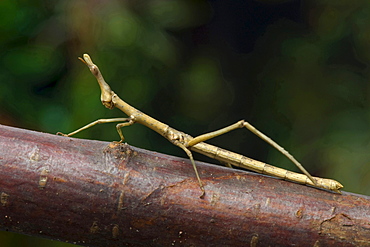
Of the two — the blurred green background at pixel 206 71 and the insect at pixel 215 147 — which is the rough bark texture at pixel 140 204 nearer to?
the insect at pixel 215 147

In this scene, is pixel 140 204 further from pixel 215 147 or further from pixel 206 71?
pixel 206 71

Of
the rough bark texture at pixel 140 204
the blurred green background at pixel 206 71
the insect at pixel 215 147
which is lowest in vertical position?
the rough bark texture at pixel 140 204

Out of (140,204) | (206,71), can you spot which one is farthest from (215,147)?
(206,71)

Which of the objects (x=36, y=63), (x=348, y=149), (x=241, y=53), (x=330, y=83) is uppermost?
(x=241, y=53)

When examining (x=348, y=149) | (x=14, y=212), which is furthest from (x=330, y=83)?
(x=14, y=212)

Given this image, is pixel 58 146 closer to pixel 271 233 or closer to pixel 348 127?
pixel 271 233

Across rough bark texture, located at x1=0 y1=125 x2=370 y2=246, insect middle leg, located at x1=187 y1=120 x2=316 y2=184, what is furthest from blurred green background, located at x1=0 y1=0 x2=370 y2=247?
rough bark texture, located at x1=0 y1=125 x2=370 y2=246

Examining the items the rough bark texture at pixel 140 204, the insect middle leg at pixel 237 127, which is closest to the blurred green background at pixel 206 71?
the insect middle leg at pixel 237 127
